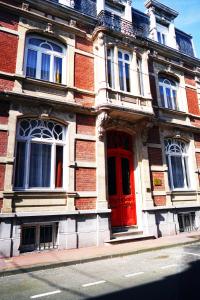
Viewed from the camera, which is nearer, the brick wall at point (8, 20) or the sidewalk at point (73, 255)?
the sidewalk at point (73, 255)

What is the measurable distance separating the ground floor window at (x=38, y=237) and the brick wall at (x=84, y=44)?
7.15 m

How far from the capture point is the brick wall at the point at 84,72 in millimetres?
9891

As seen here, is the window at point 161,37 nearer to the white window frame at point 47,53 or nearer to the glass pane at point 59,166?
the white window frame at point 47,53

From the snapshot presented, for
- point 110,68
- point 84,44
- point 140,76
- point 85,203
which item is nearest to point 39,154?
point 85,203

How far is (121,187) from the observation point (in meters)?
10.1

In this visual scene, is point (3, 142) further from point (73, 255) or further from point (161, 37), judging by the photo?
point (161, 37)

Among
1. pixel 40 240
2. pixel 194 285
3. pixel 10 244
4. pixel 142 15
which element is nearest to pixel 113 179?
pixel 40 240

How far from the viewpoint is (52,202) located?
8.13 meters

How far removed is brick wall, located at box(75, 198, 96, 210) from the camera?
850cm

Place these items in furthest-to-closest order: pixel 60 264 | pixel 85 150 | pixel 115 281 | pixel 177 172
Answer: pixel 177 172, pixel 85 150, pixel 60 264, pixel 115 281

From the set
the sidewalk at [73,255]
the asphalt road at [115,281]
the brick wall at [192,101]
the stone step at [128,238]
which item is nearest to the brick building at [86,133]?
the stone step at [128,238]

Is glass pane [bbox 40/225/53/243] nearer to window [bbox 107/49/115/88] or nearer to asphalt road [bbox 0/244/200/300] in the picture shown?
asphalt road [bbox 0/244/200/300]

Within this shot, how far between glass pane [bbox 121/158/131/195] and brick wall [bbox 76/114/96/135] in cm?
205

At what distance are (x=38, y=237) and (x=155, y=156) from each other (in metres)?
5.87
